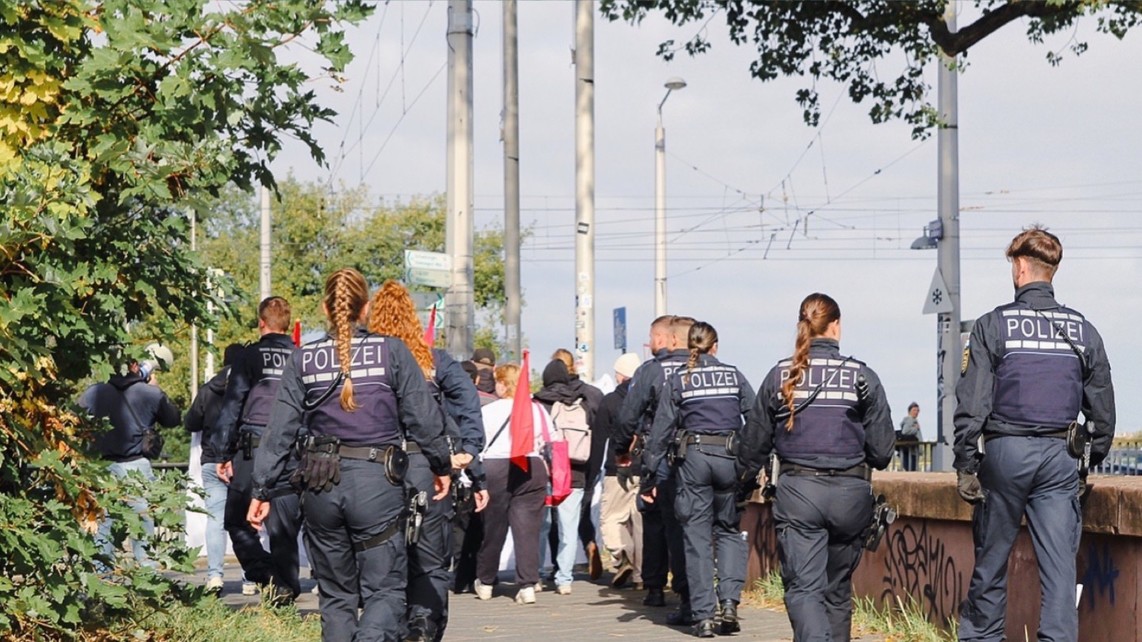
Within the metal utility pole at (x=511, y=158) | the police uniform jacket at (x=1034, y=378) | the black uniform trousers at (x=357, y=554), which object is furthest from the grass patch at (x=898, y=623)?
the metal utility pole at (x=511, y=158)

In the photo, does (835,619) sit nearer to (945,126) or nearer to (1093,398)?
(1093,398)

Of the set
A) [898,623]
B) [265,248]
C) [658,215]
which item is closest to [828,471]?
[898,623]

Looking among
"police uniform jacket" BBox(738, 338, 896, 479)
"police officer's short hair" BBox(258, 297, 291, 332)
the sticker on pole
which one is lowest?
"police uniform jacket" BBox(738, 338, 896, 479)

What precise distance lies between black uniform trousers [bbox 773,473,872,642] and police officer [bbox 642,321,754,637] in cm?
261

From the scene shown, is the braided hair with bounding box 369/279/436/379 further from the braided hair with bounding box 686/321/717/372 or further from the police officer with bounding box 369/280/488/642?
the braided hair with bounding box 686/321/717/372

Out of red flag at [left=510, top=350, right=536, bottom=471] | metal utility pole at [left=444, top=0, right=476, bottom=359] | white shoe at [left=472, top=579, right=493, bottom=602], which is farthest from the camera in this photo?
metal utility pole at [left=444, top=0, right=476, bottom=359]

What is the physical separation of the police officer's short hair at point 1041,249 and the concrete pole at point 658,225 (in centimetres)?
2446

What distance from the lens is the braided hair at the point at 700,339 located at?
1119 centimetres

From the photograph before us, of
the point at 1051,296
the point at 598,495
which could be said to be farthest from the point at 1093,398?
the point at 598,495

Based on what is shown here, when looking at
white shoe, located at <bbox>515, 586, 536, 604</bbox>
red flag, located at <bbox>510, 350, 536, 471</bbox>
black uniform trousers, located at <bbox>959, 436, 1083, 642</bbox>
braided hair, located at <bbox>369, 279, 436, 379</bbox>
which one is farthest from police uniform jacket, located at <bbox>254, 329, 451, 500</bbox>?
white shoe, located at <bbox>515, 586, 536, 604</bbox>

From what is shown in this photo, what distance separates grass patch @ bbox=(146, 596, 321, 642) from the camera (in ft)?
28.3

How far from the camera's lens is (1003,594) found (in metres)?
7.79

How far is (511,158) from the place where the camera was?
20.5 m

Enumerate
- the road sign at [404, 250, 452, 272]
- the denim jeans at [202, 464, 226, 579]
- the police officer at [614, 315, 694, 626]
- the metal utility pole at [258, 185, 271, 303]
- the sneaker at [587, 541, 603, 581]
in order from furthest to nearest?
1. the metal utility pole at [258, 185, 271, 303]
2. the road sign at [404, 250, 452, 272]
3. the sneaker at [587, 541, 603, 581]
4. the denim jeans at [202, 464, 226, 579]
5. the police officer at [614, 315, 694, 626]
